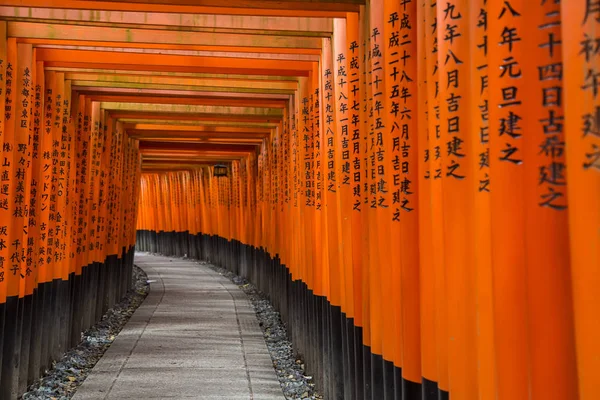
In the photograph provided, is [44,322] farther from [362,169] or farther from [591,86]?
[591,86]

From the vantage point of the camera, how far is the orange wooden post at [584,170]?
1771 mm

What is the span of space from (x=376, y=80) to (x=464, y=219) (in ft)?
5.36

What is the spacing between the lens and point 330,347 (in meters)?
6.14

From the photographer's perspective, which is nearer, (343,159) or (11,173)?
(343,159)

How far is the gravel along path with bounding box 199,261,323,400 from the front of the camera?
7.08 metres

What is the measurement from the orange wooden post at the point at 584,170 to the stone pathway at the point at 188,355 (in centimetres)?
516

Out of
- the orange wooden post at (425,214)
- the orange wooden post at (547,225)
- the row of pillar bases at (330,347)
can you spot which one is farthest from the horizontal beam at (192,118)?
the orange wooden post at (547,225)

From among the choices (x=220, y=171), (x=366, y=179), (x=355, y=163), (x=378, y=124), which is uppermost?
(x=220, y=171)

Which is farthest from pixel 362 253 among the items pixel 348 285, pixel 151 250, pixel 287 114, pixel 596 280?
pixel 151 250

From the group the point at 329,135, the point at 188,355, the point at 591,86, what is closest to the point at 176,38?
the point at 329,135

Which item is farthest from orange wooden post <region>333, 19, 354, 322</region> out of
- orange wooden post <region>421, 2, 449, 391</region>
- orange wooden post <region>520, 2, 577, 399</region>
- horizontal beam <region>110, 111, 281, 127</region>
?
horizontal beam <region>110, 111, 281, 127</region>

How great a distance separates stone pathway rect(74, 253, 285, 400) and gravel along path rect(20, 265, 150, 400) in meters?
0.17

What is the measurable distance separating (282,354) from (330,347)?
9.71ft

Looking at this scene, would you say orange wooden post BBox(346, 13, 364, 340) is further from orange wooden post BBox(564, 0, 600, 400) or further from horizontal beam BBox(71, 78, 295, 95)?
horizontal beam BBox(71, 78, 295, 95)
